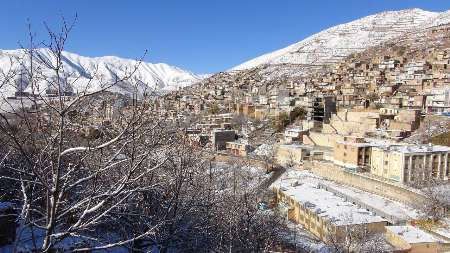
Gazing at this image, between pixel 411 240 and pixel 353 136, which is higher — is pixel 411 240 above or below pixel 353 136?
below

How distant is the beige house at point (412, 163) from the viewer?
16.7 metres

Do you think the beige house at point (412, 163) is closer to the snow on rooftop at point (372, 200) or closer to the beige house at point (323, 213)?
the snow on rooftop at point (372, 200)

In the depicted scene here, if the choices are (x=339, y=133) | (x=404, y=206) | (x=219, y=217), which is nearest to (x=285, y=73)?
(x=339, y=133)

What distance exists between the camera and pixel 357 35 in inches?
3312

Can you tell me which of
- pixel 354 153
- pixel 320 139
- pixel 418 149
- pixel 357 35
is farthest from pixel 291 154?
pixel 357 35

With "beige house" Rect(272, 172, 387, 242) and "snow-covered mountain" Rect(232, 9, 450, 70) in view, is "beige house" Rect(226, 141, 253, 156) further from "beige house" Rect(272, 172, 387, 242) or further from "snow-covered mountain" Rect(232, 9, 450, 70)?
"snow-covered mountain" Rect(232, 9, 450, 70)

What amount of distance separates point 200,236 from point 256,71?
63.2 meters

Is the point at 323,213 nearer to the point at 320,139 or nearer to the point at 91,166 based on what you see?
the point at 91,166

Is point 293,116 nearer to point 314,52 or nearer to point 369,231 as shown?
point 369,231

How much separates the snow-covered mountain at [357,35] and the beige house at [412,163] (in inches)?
2056

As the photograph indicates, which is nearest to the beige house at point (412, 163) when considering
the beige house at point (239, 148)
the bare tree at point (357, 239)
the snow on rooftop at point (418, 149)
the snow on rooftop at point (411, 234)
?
the snow on rooftop at point (418, 149)

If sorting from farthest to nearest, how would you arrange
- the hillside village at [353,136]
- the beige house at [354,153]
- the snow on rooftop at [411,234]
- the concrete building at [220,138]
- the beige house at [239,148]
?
the concrete building at [220,138]
the beige house at [239,148]
the beige house at [354,153]
the hillside village at [353,136]
the snow on rooftop at [411,234]

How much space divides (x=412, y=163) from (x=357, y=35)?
72001 millimetres

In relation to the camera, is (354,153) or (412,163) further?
(354,153)
